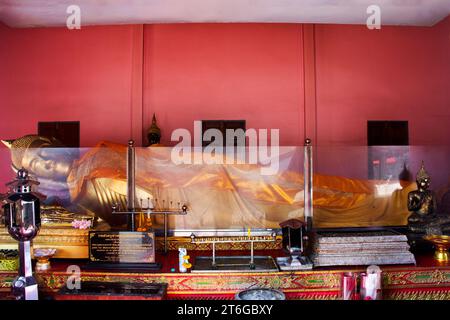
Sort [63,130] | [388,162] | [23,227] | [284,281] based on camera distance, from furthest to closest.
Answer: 1. [63,130]
2. [388,162]
3. [284,281]
4. [23,227]

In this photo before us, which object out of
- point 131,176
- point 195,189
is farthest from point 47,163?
point 195,189

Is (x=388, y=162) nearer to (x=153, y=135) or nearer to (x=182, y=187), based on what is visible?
(x=182, y=187)

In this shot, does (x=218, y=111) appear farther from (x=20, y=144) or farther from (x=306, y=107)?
(x=20, y=144)

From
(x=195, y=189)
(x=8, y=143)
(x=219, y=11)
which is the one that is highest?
(x=219, y=11)

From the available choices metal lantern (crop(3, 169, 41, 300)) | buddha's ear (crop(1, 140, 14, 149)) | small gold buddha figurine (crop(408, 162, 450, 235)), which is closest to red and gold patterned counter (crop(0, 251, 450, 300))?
metal lantern (crop(3, 169, 41, 300))

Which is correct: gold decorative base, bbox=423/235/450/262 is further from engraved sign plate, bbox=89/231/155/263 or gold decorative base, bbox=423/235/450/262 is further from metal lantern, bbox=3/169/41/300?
metal lantern, bbox=3/169/41/300

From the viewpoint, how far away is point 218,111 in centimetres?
401

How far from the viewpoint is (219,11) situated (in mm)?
3729

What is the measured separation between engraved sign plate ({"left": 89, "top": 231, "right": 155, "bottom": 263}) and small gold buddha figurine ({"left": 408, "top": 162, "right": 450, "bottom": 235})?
1761 mm

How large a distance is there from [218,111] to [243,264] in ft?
7.07

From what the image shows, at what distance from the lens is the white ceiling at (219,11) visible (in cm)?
350

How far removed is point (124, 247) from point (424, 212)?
2057 mm

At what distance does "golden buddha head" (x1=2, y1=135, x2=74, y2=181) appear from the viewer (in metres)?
2.67

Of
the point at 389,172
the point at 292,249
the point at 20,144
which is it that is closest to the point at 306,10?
the point at 389,172
